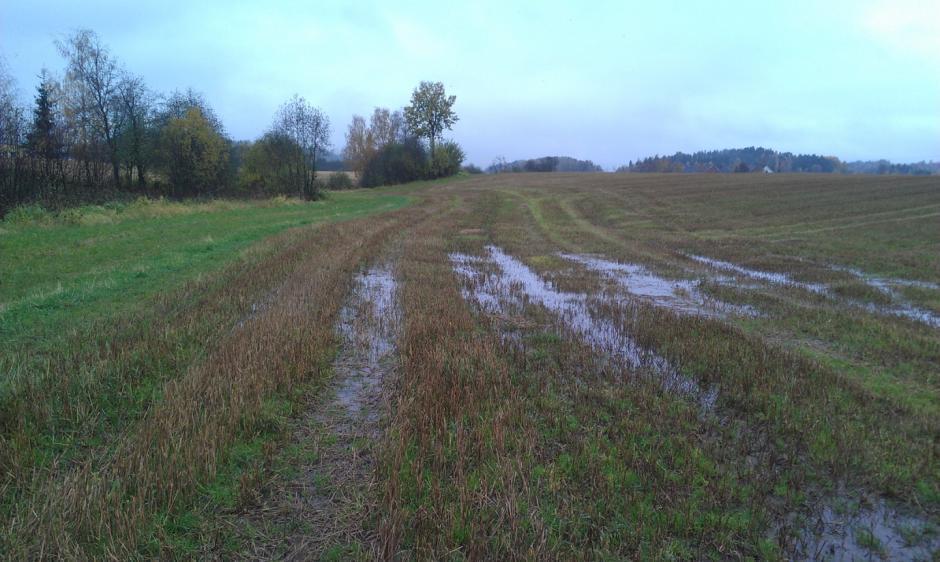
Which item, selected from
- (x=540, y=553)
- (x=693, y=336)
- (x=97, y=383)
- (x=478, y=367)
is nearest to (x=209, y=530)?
(x=540, y=553)

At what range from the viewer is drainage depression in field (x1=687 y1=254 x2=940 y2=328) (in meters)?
9.70

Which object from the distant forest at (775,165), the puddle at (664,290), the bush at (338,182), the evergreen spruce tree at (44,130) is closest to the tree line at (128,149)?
the evergreen spruce tree at (44,130)

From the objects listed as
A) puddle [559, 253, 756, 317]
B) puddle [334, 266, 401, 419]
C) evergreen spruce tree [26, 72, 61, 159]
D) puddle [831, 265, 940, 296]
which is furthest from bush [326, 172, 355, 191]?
puddle [831, 265, 940, 296]

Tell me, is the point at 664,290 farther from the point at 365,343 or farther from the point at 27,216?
the point at 27,216

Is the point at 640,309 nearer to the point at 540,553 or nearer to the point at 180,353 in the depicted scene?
the point at 540,553

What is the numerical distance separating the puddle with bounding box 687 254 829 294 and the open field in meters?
0.25

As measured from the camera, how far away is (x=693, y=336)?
8.09 meters

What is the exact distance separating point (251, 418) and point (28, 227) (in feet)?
75.7

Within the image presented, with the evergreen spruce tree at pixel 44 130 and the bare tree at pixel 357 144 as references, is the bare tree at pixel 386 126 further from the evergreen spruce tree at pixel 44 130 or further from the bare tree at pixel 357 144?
the evergreen spruce tree at pixel 44 130

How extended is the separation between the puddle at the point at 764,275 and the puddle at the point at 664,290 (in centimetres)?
235

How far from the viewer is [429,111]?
80.8 metres

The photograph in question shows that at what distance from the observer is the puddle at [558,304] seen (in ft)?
21.3

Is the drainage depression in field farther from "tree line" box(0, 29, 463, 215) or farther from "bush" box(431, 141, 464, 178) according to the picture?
"bush" box(431, 141, 464, 178)

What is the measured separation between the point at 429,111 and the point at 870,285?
76.8 m
